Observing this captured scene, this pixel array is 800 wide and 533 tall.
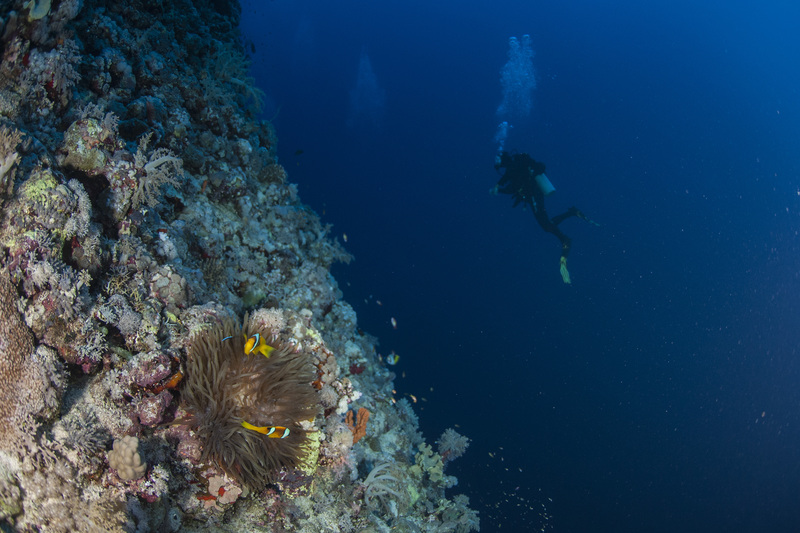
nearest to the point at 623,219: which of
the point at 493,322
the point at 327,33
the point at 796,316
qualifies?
the point at 796,316

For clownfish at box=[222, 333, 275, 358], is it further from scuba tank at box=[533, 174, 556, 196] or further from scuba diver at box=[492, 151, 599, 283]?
scuba tank at box=[533, 174, 556, 196]

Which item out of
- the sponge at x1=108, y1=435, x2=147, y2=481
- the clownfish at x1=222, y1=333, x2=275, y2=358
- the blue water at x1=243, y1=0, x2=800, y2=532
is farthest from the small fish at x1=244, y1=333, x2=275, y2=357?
the blue water at x1=243, y1=0, x2=800, y2=532

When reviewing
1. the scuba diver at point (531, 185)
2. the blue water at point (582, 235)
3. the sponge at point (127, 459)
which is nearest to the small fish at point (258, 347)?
the sponge at point (127, 459)

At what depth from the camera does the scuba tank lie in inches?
602

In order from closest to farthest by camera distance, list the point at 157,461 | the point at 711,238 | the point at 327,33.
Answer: the point at 157,461, the point at 327,33, the point at 711,238

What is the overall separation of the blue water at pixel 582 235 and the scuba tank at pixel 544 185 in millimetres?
13413

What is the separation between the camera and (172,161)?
3.75 meters

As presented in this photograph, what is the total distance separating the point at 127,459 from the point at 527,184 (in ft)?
A: 53.7

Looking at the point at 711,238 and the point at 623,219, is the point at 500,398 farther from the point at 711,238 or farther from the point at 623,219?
the point at 711,238

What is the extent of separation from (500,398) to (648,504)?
37.6 ft

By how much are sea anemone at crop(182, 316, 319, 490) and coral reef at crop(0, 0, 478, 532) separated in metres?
0.01

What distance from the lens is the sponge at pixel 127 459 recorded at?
7.56 feet

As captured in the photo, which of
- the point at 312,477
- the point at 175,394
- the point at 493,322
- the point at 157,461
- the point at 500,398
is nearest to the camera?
the point at 157,461

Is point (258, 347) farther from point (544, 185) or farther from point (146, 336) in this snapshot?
point (544, 185)
